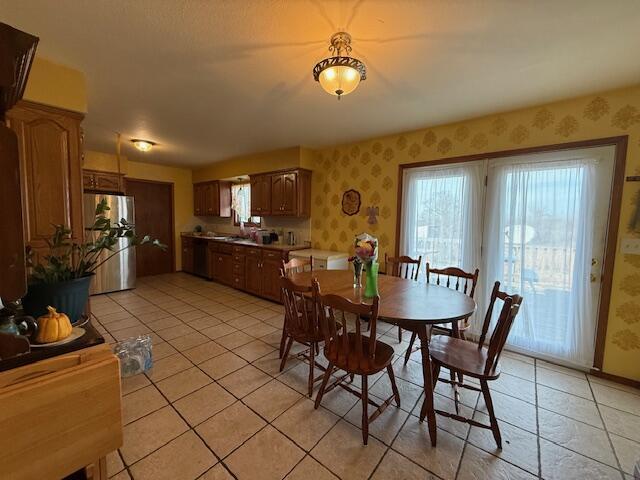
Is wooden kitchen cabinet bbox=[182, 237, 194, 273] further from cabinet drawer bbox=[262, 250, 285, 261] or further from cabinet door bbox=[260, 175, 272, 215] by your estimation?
cabinet drawer bbox=[262, 250, 285, 261]

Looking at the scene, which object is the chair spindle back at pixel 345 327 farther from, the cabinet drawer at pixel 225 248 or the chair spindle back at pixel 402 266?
the cabinet drawer at pixel 225 248

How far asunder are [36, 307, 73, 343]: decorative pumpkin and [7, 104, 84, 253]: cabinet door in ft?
3.97

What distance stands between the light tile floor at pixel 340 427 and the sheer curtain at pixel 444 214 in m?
1.18

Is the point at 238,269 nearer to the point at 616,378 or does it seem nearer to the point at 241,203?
the point at 241,203

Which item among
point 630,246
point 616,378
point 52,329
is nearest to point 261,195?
point 52,329

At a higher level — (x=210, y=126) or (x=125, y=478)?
(x=210, y=126)

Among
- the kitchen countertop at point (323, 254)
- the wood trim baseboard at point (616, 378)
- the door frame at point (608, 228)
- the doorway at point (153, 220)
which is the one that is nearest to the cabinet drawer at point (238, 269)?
the kitchen countertop at point (323, 254)

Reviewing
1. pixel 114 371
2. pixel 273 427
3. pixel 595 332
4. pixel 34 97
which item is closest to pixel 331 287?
pixel 273 427

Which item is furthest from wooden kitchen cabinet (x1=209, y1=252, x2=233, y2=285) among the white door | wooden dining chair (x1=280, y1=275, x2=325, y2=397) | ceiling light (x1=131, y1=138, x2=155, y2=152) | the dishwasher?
the white door

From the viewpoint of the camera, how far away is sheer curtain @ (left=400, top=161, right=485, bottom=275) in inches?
117

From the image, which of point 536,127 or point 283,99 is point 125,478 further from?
point 536,127

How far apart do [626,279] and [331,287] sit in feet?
8.21

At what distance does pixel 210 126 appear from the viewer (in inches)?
132

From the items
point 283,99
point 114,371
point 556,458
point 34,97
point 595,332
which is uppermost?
point 283,99
